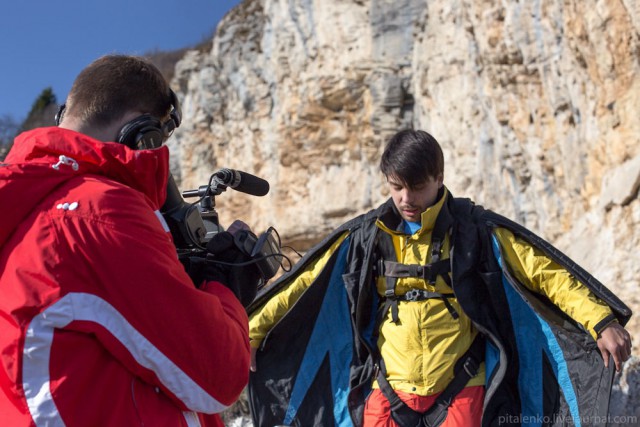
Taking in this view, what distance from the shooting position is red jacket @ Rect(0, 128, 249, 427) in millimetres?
1192

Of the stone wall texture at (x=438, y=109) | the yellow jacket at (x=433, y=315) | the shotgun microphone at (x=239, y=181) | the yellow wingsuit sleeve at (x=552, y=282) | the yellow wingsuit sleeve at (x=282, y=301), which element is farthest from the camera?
the stone wall texture at (x=438, y=109)

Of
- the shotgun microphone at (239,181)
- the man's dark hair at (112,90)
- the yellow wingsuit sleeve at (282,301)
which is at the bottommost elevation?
the yellow wingsuit sleeve at (282,301)

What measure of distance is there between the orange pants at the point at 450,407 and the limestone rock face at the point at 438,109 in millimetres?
2038

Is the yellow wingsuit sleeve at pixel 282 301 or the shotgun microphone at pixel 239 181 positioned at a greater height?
the shotgun microphone at pixel 239 181

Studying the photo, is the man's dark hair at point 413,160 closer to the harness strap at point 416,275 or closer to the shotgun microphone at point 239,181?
the harness strap at point 416,275

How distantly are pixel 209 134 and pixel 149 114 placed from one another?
17147 millimetres

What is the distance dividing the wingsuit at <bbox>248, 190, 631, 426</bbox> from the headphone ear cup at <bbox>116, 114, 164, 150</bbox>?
62.8 inches

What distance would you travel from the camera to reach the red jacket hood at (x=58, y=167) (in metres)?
1.22

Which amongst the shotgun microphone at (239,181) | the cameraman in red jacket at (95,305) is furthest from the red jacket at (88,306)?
the shotgun microphone at (239,181)

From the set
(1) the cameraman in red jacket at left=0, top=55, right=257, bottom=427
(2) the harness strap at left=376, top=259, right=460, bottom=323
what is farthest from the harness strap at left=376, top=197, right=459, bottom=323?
(1) the cameraman in red jacket at left=0, top=55, right=257, bottom=427

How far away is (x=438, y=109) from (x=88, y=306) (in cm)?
1047

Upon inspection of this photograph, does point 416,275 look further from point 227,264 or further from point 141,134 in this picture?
point 141,134

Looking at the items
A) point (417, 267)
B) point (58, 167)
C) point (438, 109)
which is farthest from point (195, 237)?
point (438, 109)

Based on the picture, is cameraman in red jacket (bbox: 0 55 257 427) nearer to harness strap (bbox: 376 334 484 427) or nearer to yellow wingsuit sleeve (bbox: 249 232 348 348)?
harness strap (bbox: 376 334 484 427)
